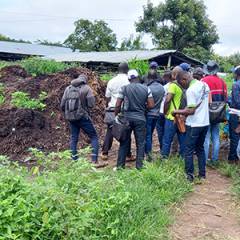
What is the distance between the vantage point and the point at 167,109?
6.71 metres

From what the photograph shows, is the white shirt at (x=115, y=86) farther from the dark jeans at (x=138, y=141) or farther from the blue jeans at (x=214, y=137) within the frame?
the blue jeans at (x=214, y=137)

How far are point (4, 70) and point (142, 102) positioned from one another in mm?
11265

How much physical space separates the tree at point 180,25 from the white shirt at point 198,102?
102 feet

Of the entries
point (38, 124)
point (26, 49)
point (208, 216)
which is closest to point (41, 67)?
point (38, 124)

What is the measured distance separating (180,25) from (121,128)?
31274mm

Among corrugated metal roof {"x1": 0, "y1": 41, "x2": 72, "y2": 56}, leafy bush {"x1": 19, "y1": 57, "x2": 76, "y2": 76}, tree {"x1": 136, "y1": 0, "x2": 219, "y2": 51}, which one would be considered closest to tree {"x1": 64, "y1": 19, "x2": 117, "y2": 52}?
corrugated metal roof {"x1": 0, "y1": 41, "x2": 72, "y2": 56}

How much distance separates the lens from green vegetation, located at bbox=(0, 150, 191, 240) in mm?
3857

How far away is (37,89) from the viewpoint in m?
12.0

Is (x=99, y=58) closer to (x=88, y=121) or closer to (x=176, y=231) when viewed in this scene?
(x=88, y=121)

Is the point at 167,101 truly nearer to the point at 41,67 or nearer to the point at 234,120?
the point at 234,120

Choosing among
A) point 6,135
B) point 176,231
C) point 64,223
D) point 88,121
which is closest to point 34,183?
point 64,223

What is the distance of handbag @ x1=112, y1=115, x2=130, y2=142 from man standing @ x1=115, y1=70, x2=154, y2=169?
6cm

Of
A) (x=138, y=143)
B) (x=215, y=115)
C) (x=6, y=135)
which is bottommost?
(x=6, y=135)

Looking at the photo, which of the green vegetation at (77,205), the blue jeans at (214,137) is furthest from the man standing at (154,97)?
the green vegetation at (77,205)
